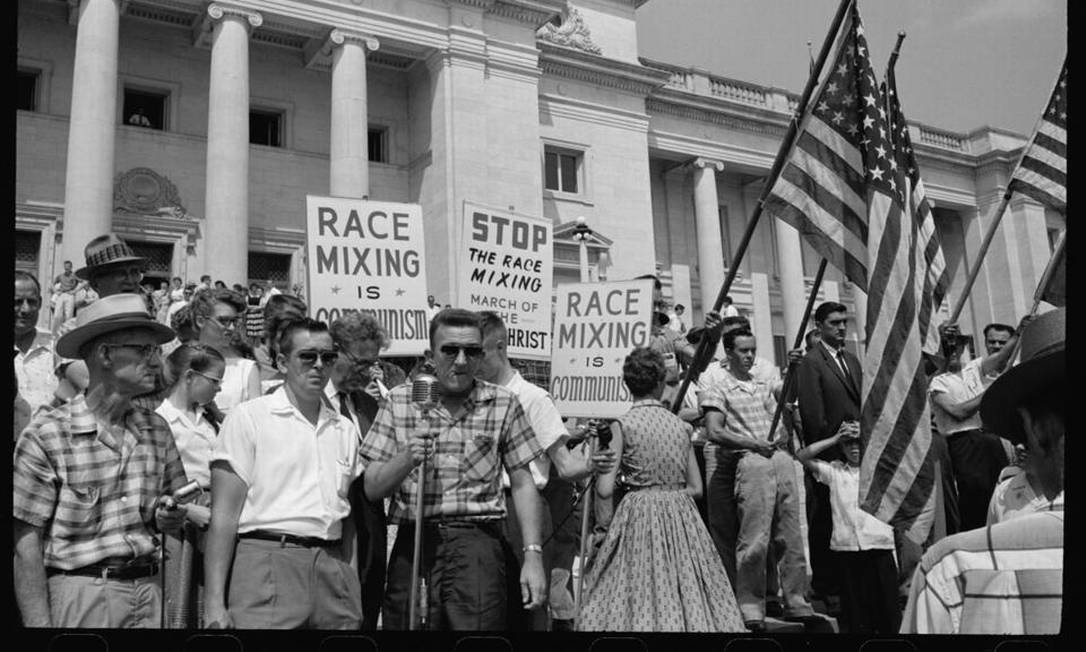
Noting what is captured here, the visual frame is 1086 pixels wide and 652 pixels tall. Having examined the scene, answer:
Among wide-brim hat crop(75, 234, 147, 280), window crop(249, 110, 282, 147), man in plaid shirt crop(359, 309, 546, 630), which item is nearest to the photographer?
man in plaid shirt crop(359, 309, 546, 630)

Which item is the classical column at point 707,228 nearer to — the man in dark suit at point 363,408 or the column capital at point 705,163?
the column capital at point 705,163

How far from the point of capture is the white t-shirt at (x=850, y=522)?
265 inches

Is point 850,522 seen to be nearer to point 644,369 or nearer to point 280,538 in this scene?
point 644,369

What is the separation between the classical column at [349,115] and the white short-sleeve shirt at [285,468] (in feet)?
64.0

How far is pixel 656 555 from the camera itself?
5484mm

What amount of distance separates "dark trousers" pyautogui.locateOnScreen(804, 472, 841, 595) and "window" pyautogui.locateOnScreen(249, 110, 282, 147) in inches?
880

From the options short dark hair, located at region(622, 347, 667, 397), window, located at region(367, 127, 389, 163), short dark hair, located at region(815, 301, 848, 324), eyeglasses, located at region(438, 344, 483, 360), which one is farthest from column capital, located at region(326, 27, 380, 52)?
eyeglasses, located at region(438, 344, 483, 360)

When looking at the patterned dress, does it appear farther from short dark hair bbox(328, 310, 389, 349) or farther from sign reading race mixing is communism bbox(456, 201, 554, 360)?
sign reading race mixing is communism bbox(456, 201, 554, 360)

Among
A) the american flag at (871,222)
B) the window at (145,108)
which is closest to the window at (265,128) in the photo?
the window at (145,108)

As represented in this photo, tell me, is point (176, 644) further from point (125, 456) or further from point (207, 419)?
point (207, 419)

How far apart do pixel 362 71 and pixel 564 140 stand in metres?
7.28

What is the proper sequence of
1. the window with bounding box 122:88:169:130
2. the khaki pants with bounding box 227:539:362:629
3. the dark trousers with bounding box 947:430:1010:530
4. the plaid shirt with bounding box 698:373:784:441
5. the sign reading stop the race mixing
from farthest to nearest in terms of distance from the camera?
the window with bounding box 122:88:169:130 < the sign reading stop the race mixing < the dark trousers with bounding box 947:430:1010:530 < the plaid shirt with bounding box 698:373:784:441 < the khaki pants with bounding box 227:539:362:629

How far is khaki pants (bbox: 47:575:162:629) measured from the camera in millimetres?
3256

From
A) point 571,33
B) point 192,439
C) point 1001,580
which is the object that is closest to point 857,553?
point 192,439
